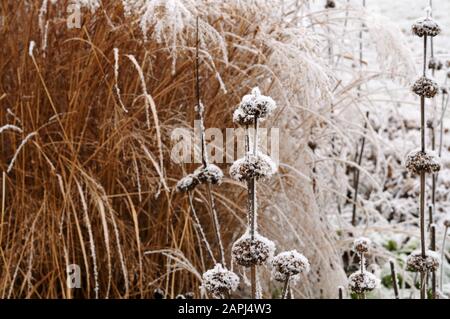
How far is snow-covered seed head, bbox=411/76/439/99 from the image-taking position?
1.08 m

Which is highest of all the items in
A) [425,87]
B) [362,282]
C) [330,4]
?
[330,4]

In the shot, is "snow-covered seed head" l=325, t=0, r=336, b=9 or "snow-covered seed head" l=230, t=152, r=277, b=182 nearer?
"snow-covered seed head" l=230, t=152, r=277, b=182

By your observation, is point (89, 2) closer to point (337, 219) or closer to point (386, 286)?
point (337, 219)

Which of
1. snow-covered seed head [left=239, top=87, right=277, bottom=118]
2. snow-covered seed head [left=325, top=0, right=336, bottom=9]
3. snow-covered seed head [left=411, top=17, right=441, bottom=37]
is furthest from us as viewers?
snow-covered seed head [left=325, top=0, right=336, bottom=9]

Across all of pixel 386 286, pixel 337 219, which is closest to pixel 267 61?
pixel 337 219

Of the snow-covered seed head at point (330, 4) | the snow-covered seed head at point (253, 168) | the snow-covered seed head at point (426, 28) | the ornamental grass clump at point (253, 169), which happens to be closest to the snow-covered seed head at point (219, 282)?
the ornamental grass clump at point (253, 169)

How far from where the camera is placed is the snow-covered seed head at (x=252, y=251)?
0.89 m

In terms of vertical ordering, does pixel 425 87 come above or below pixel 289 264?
above

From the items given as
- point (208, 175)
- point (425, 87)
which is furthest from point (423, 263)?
point (208, 175)

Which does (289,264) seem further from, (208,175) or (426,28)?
(426,28)

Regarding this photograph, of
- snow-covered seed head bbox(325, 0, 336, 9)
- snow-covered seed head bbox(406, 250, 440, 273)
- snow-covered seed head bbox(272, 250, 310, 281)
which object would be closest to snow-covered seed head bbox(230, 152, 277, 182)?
snow-covered seed head bbox(272, 250, 310, 281)

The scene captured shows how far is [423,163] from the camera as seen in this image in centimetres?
109

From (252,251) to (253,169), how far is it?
106mm

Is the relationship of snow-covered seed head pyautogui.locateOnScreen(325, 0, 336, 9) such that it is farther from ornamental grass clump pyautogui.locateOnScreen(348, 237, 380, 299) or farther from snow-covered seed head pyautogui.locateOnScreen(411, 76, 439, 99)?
ornamental grass clump pyautogui.locateOnScreen(348, 237, 380, 299)
